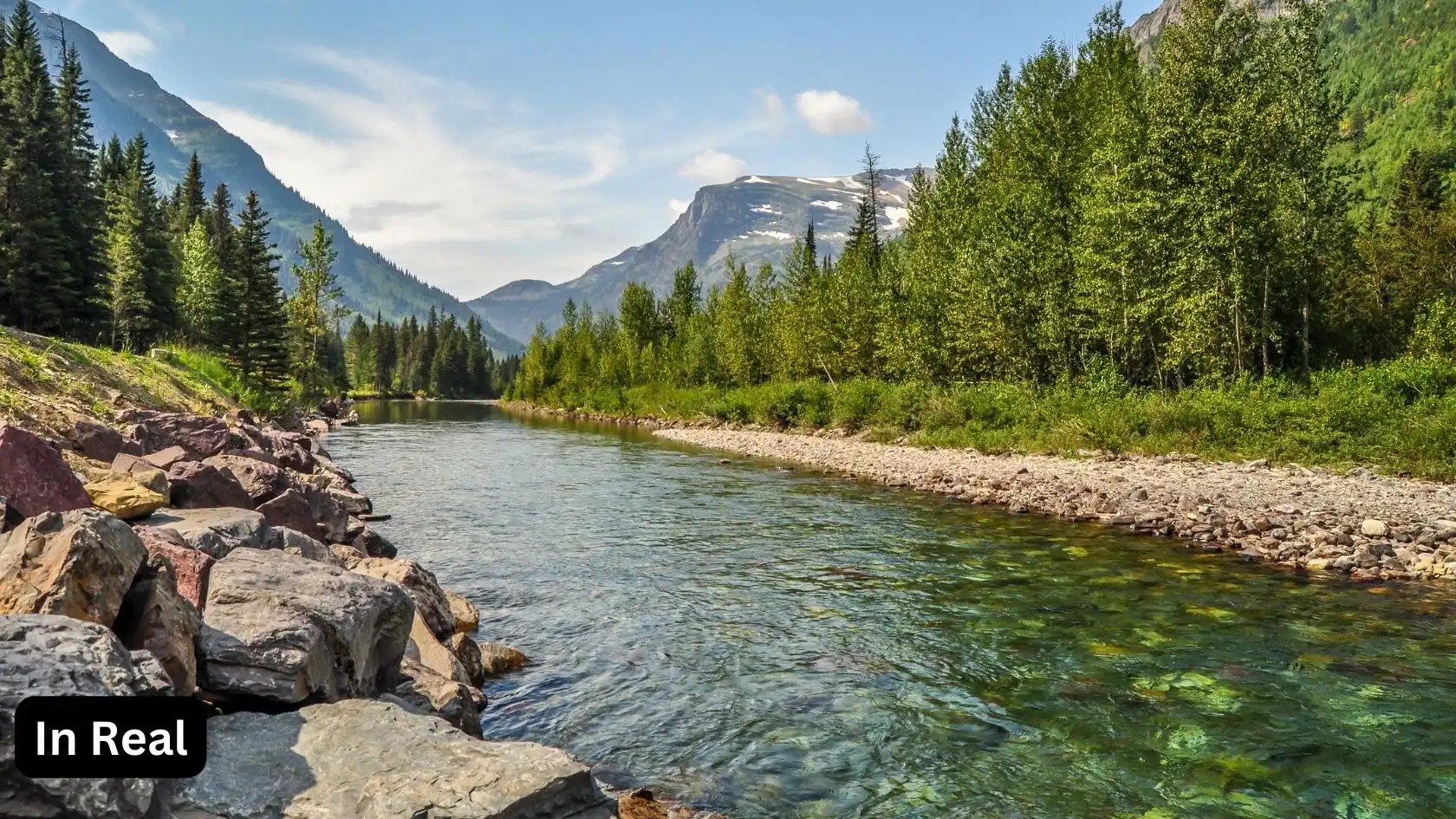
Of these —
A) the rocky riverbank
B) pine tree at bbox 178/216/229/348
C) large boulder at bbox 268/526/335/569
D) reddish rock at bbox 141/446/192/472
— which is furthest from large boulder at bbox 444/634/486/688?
pine tree at bbox 178/216/229/348

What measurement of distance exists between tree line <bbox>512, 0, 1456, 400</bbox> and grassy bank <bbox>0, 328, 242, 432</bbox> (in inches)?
1214

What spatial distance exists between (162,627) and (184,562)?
174cm

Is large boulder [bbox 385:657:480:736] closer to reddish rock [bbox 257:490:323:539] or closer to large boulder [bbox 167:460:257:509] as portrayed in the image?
large boulder [bbox 167:460:257:509]

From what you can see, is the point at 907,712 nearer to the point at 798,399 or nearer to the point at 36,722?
the point at 36,722

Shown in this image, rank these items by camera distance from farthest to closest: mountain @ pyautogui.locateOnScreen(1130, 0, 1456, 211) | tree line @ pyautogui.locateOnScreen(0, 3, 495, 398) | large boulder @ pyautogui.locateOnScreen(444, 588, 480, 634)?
mountain @ pyautogui.locateOnScreen(1130, 0, 1456, 211), tree line @ pyautogui.locateOnScreen(0, 3, 495, 398), large boulder @ pyautogui.locateOnScreen(444, 588, 480, 634)

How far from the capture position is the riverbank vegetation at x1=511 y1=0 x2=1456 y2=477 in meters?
24.7

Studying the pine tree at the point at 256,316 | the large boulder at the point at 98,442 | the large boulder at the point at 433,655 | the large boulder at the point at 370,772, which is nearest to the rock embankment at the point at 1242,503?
the large boulder at the point at 433,655

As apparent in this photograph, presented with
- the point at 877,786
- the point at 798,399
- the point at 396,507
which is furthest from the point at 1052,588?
the point at 798,399

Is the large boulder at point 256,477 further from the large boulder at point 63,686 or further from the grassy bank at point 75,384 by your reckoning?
the large boulder at point 63,686

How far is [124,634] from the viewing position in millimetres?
4891

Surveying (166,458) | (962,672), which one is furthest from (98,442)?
(962,672)

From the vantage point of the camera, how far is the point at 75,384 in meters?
16.1

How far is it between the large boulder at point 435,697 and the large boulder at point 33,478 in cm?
333

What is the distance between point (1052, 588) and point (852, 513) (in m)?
7.92
